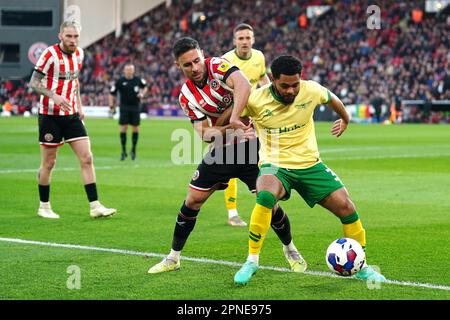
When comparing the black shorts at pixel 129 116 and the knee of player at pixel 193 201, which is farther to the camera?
the black shorts at pixel 129 116

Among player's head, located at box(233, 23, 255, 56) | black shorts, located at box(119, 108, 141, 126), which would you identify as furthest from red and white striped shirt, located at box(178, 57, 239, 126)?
black shorts, located at box(119, 108, 141, 126)

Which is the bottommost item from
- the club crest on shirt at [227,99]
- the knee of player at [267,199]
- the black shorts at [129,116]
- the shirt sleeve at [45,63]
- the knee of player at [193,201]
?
the knee of player at [193,201]

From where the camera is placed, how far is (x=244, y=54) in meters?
11.9

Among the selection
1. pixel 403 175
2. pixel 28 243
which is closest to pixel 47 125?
pixel 28 243

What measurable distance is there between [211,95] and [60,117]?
4285mm

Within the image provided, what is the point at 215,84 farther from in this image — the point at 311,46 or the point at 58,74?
the point at 311,46

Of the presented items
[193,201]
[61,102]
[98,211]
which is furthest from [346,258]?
[61,102]

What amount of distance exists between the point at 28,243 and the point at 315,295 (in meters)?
3.76

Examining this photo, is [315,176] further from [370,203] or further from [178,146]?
[178,146]

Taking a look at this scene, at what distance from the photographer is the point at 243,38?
39.0ft

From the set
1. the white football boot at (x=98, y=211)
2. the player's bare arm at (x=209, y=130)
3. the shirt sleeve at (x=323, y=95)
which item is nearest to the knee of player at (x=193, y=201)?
the player's bare arm at (x=209, y=130)

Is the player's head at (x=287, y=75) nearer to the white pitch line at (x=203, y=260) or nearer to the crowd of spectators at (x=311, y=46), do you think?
the white pitch line at (x=203, y=260)

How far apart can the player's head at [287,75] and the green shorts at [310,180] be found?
608 mm

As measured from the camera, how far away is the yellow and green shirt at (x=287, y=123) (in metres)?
7.29
